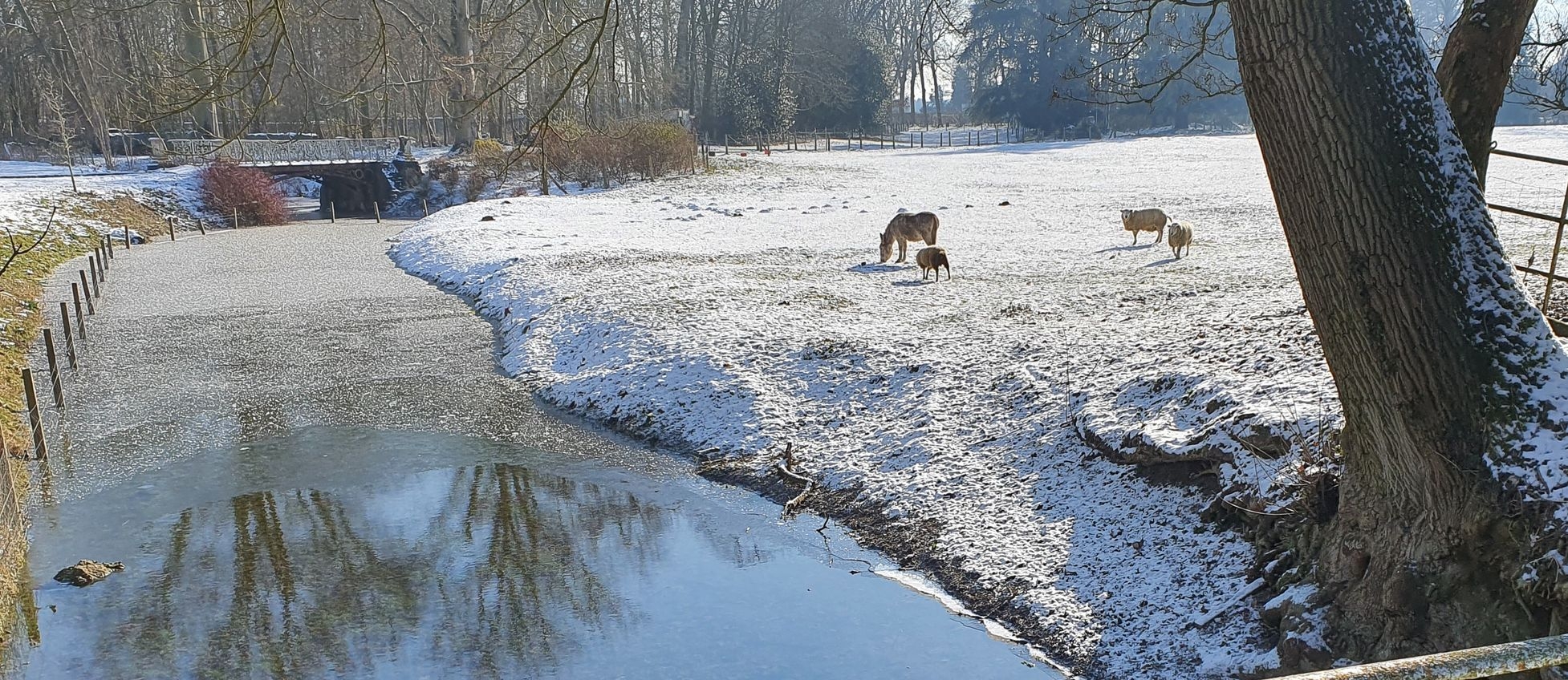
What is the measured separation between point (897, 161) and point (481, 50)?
45513 mm

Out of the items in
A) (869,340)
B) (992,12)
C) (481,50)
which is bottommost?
(869,340)

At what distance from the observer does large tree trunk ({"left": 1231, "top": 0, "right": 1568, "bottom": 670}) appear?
5.20 meters

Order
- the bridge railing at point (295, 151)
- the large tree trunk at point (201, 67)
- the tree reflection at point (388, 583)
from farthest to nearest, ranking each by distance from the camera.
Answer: the bridge railing at point (295, 151), the tree reflection at point (388, 583), the large tree trunk at point (201, 67)

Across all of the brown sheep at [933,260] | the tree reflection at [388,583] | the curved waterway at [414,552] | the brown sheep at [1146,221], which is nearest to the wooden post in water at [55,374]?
the curved waterway at [414,552]

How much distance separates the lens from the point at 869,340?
14.8 meters

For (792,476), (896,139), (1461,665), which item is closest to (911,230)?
(792,476)

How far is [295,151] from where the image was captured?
4912cm

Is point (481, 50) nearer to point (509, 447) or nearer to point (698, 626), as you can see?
point (509, 447)

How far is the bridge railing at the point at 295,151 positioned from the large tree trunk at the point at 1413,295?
47.9 m

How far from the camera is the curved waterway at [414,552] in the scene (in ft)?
25.9

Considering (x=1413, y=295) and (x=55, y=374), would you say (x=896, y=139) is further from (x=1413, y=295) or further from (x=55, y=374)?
(x=1413, y=295)

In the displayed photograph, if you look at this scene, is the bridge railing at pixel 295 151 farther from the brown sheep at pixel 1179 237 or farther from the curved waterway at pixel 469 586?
the curved waterway at pixel 469 586

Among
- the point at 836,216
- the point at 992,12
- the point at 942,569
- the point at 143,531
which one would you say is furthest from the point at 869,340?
the point at 992,12

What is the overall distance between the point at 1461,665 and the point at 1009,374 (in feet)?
32.1
